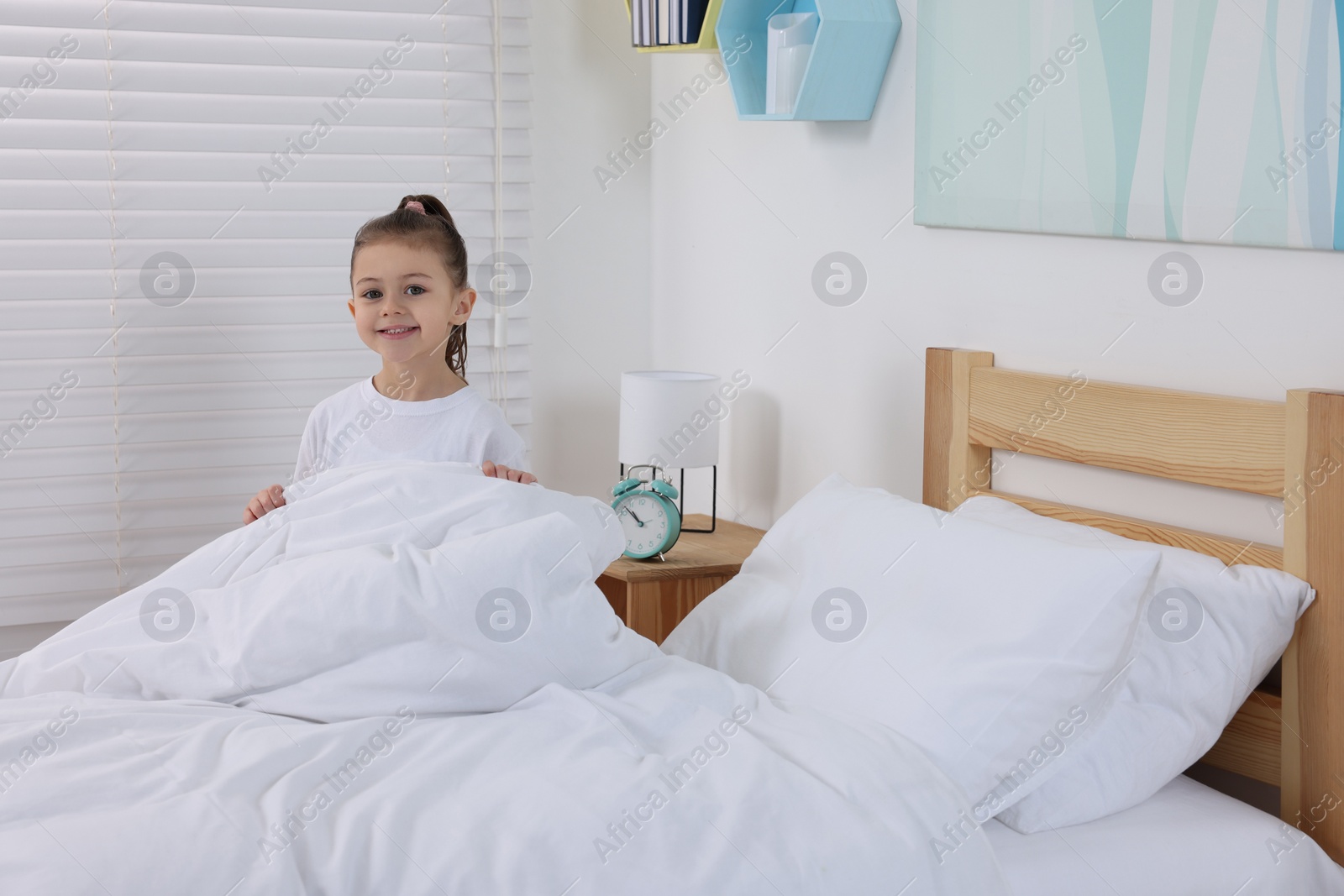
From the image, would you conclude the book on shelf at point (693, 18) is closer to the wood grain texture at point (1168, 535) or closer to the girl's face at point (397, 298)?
the girl's face at point (397, 298)

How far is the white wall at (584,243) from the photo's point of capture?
2.65 metres

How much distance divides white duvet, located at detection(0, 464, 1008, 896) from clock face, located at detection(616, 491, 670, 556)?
0.50 meters

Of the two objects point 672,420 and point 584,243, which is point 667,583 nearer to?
point 672,420

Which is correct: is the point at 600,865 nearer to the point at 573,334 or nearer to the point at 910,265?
the point at 910,265

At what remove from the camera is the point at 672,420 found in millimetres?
2254

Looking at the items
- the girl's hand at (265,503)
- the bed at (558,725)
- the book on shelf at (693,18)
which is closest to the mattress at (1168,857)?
the bed at (558,725)

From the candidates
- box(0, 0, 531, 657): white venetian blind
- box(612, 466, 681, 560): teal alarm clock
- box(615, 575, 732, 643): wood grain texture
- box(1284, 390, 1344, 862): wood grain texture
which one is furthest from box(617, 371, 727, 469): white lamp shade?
box(1284, 390, 1344, 862): wood grain texture

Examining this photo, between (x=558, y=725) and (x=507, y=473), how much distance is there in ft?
1.84

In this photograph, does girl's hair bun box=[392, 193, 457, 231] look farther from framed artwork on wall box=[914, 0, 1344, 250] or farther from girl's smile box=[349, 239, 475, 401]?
framed artwork on wall box=[914, 0, 1344, 250]

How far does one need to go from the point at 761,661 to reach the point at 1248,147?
0.87 meters

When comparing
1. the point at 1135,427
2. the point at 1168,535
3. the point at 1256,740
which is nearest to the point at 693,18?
the point at 1135,427

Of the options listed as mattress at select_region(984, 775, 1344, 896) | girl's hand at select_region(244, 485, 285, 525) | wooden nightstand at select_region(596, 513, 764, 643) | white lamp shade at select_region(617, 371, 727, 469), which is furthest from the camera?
white lamp shade at select_region(617, 371, 727, 469)

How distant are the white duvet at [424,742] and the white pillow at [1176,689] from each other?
169 millimetres

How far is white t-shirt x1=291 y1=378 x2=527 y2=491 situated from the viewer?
1.97 m
